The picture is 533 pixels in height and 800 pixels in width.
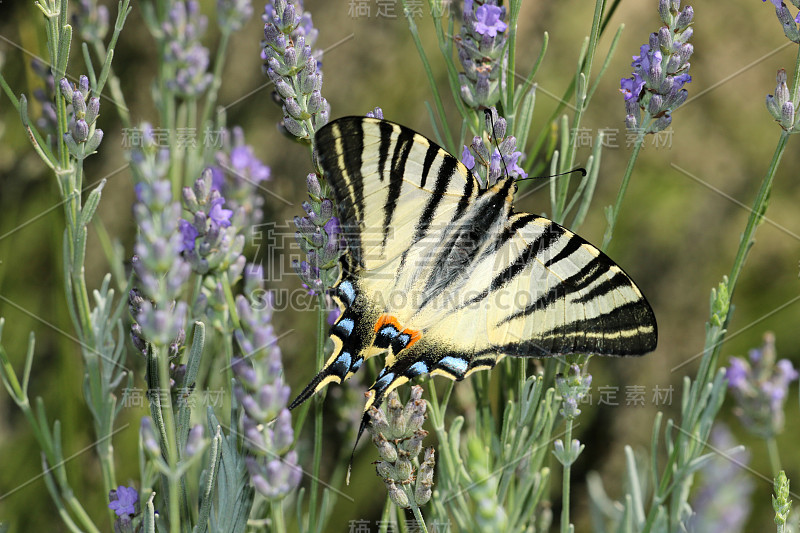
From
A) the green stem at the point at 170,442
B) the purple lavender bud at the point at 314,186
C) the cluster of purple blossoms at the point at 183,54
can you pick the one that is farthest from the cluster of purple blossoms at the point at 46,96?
the green stem at the point at 170,442

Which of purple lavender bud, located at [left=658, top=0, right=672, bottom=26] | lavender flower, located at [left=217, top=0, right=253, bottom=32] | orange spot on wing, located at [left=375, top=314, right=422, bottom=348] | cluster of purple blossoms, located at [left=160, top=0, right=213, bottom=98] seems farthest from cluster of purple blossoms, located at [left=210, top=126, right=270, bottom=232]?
purple lavender bud, located at [left=658, top=0, right=672, bottom=26]

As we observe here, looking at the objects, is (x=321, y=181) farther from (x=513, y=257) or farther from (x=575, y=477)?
(x=575, y=477)

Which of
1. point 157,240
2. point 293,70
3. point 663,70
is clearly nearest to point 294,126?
point 293,70

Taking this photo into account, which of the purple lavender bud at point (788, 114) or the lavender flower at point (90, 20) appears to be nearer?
the purple lavender bud at point (788, 114)

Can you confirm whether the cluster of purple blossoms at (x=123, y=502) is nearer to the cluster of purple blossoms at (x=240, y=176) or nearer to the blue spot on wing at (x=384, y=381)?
the blue spot on wing at (x=384, y=381)

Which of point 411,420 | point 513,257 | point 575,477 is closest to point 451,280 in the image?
point 513,257

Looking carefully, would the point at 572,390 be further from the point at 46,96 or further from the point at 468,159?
the point at 46,96

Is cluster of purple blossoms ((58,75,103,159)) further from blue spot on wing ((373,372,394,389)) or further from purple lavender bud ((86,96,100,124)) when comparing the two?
blue spot on wing ((373,372,394,389))
